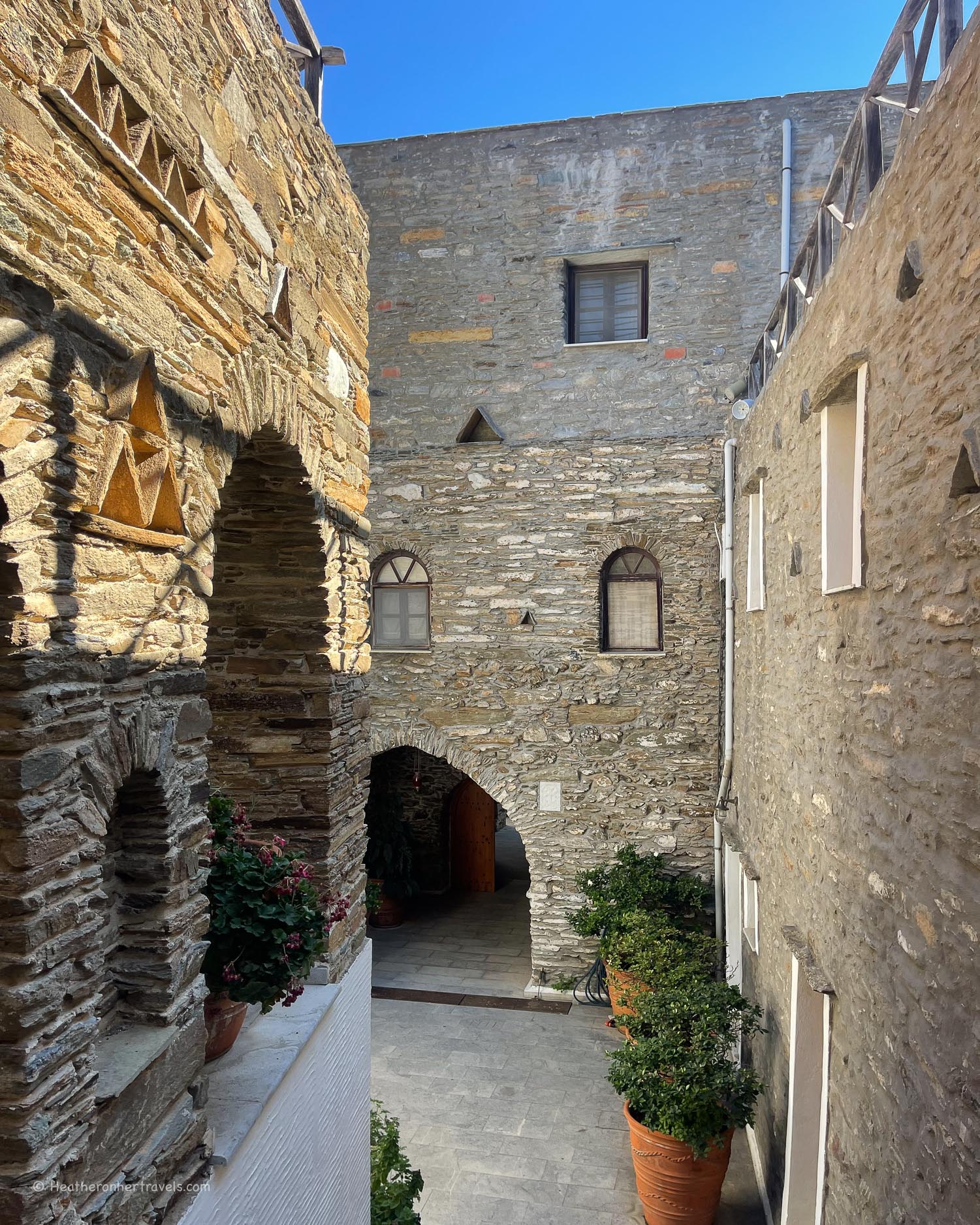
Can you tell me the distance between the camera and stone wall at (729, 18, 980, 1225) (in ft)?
7.13

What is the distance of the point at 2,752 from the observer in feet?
5.49

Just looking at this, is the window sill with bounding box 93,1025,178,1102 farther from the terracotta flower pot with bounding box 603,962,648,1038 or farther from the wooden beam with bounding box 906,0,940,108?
the terracotta flower pot with bounding box 603,962,648,1038

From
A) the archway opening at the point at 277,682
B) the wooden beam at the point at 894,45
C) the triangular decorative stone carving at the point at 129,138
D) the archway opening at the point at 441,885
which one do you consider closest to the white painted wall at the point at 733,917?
the archway opening at the point at 441,885

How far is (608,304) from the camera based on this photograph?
333 inches

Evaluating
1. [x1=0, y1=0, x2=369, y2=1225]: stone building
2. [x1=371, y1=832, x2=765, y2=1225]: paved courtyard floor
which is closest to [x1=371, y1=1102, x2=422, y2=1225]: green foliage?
[x1=0, y1=0, x2=369, y2=1225]: stone building

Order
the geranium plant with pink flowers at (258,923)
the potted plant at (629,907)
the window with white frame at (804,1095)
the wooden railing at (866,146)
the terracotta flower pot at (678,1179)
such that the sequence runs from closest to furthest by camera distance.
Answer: the wooden railing at (866,146) < the geranium plant with pink flowers at (258,923) < the window with white frame at (804,1095) < the terracotta flower pot at (678,1179) < the potted plant at (629,907)

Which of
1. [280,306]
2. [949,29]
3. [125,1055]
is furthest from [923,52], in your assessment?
[125,1055]

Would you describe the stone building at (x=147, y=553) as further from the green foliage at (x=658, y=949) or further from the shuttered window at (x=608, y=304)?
the shuttered window at (x=608, y=304)

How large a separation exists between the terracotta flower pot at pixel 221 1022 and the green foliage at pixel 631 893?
15.3 ft

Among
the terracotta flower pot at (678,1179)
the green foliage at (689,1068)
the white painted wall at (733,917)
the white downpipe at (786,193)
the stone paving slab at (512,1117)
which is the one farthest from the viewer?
the white downpipe at (786,193)

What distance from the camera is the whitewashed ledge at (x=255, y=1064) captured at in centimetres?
265

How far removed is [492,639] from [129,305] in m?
6.41

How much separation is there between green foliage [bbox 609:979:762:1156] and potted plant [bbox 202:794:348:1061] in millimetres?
2759

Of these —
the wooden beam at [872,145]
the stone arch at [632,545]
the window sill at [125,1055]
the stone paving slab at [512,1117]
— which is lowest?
the stone paving slab at [512,1117]
